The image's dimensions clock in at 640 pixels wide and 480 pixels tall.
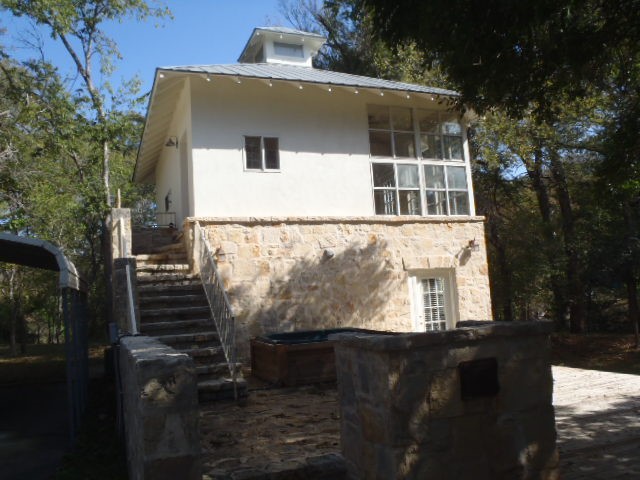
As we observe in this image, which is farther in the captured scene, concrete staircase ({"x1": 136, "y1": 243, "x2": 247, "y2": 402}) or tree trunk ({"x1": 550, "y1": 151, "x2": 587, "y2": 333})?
tree trunk ({"x1": 550, "y1": 151, "x2": 587, "y2": 333})

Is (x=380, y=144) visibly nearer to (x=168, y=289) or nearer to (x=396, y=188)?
(x=396, y=188)

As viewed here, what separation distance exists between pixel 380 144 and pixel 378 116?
61 centimetres

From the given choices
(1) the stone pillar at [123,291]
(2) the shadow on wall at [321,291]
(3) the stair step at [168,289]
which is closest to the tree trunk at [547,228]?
(2) the shadow on wall at [321,291]

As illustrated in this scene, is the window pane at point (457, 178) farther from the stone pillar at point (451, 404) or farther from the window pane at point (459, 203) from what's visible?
the stone pillar at point (451, 404)

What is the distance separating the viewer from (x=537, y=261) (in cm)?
1570

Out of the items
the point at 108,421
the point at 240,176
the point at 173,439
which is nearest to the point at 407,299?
the point at 240,176

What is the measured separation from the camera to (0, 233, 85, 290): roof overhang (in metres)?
5.67

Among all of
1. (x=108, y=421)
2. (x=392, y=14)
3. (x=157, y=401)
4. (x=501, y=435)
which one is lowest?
(x=108, y=421)

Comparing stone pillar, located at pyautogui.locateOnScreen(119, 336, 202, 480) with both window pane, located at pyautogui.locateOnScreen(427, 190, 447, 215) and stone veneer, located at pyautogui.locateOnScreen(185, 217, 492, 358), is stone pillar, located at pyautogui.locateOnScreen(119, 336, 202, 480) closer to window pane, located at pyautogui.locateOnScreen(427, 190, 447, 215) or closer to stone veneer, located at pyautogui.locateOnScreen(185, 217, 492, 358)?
stone veneer, located at pyautogui.locateOnScreen(185, 217, 492, 358)

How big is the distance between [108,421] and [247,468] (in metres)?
3.95

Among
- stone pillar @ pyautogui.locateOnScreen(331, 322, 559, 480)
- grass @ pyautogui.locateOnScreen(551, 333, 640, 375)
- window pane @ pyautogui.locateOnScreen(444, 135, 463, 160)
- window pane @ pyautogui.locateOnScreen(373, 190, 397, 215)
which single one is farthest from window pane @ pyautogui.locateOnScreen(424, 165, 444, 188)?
stone pillar @ pyautogui.locateOnScreen(331, 322, 559, 480)

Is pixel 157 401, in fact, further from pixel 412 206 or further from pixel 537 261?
pixel 537 261

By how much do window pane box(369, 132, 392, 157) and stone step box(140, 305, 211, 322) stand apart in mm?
5430

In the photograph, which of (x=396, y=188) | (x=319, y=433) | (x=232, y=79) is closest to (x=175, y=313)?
(x=319, y=433)
